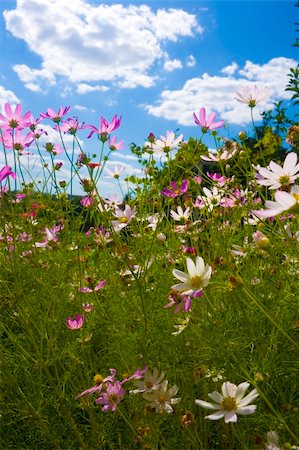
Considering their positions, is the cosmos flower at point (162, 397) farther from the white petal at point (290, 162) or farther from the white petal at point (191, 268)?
the white petal at point (290, 162)

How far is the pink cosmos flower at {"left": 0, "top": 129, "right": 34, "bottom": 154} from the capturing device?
4.91ft

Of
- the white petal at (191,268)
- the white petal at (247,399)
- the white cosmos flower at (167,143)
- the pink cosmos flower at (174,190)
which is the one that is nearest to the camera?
the white petal at (247,399)

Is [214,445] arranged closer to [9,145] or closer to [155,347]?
[155,347]

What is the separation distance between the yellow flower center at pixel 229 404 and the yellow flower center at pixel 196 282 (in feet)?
0.67

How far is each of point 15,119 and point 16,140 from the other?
0.22 ft

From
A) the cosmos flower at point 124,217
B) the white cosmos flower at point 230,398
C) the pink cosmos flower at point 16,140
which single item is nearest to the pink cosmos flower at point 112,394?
the white cosmos flower at point 230,398

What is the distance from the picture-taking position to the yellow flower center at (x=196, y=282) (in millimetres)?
986

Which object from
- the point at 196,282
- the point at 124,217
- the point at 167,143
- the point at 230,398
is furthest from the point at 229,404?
the point at 167,143

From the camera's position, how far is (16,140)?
1.54 metres

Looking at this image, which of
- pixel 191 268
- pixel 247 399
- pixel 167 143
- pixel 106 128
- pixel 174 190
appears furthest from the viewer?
pixel 174 190

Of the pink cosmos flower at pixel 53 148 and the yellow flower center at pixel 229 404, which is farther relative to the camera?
the pink cosmos flower at pixel 53 148

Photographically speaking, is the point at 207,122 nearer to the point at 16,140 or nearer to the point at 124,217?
the point at 124,217

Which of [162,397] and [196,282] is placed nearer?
[196,282]

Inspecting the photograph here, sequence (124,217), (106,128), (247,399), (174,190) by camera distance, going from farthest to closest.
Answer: (174,190) → (124,217) → (106,128) → (247,399)
